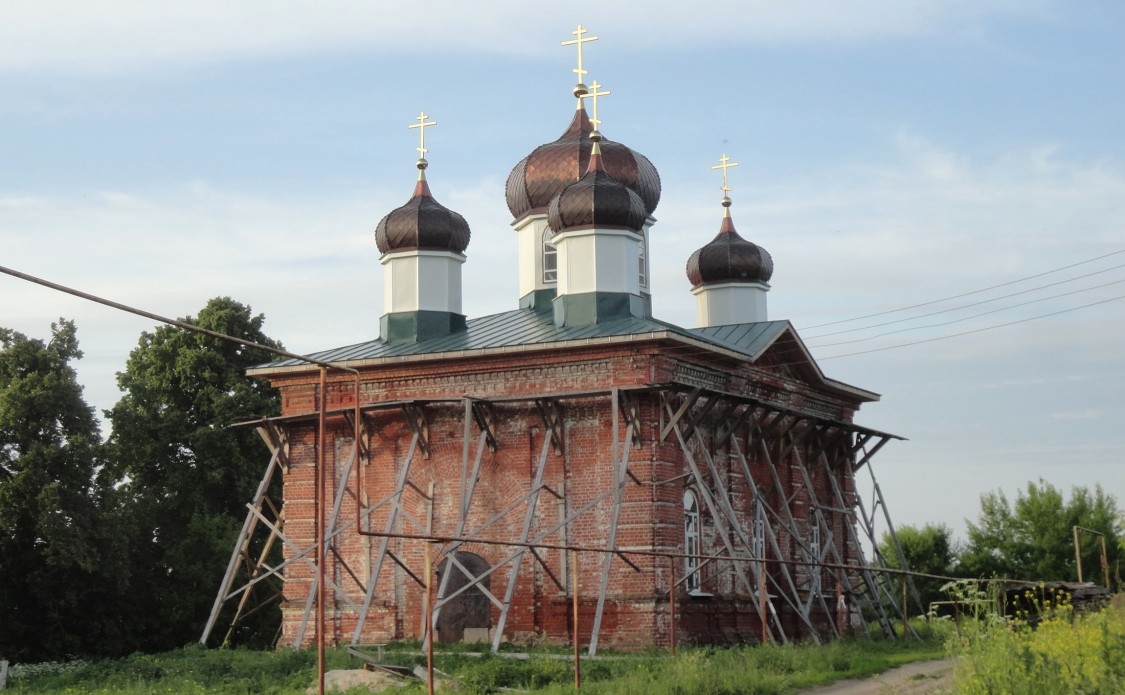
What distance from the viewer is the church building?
25125 mm

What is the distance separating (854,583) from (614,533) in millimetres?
8560

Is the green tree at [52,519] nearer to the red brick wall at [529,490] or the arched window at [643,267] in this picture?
the red brick wall at [529,490]

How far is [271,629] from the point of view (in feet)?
115

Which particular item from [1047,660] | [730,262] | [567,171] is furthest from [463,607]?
[1047,660]

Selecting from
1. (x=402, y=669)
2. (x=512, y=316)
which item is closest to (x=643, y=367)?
(x=512, y=316)

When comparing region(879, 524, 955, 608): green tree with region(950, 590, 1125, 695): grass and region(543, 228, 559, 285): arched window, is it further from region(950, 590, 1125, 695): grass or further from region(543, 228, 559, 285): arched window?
region(950, 590, 1125, 695): grass

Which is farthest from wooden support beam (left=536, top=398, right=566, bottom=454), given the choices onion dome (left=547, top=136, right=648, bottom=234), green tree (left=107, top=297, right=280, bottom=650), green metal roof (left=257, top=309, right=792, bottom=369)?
green tree (left=107, top=297, right=280, bottom=650)

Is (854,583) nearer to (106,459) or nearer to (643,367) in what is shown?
(643,367)

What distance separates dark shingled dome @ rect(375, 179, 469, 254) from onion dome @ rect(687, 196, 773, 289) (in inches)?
221

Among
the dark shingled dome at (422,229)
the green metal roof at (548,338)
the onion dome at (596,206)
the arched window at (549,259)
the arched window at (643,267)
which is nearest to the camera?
the green metal roof at (548,338)

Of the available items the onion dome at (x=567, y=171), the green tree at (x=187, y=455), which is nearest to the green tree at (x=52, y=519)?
the green tree at (x=187, y=455)

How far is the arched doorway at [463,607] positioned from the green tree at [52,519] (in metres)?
8.14

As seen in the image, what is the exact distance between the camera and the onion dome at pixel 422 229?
2930 cm

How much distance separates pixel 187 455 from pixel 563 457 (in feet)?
45.9
